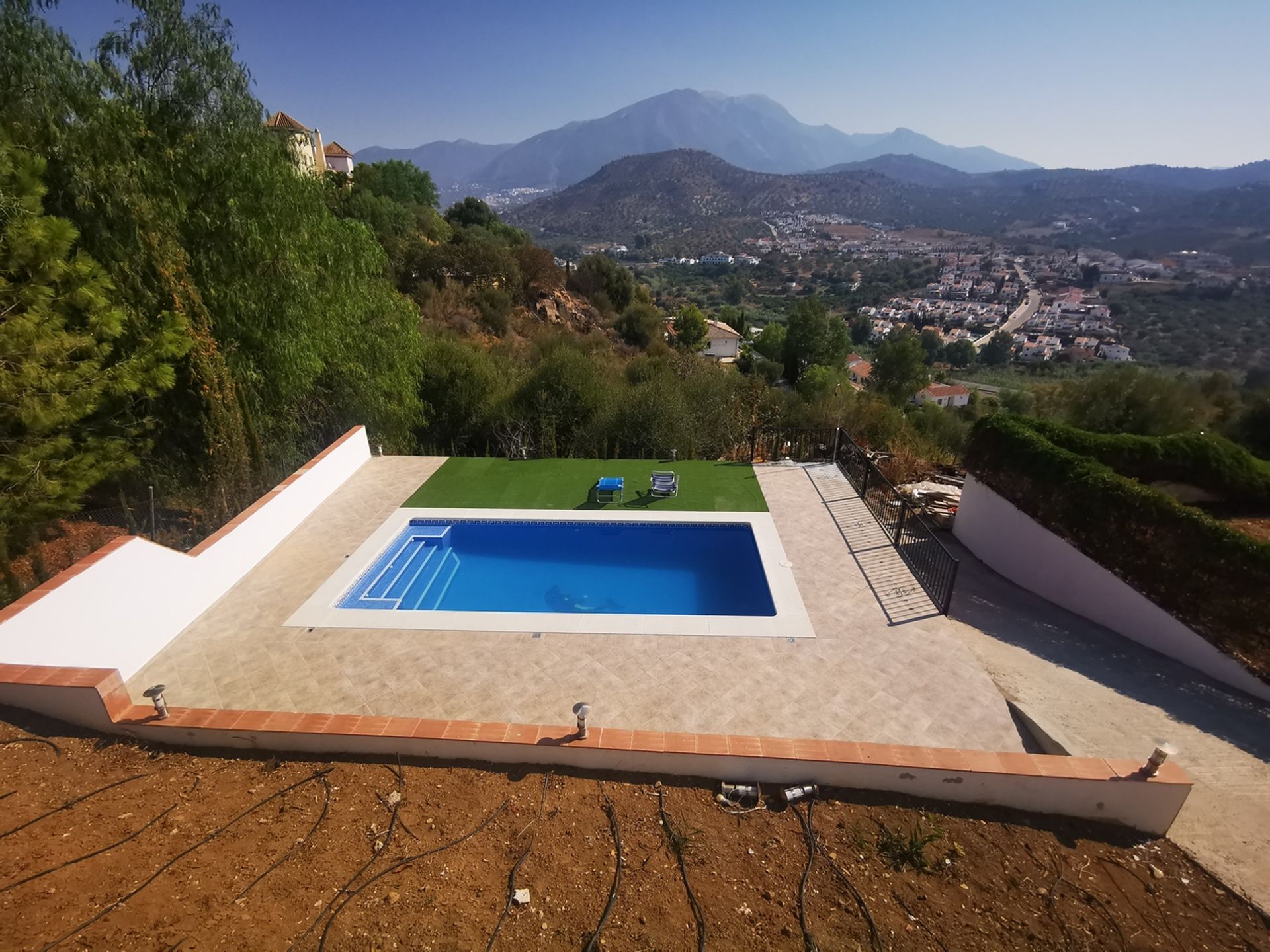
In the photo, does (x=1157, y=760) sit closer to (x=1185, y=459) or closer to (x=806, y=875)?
(x=806, y=875)

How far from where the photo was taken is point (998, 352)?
193 ft

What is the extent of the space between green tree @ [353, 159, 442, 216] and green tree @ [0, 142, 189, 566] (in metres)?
32.3

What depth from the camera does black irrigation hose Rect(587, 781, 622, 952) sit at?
3930 mm

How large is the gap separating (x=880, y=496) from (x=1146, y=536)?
3.80m

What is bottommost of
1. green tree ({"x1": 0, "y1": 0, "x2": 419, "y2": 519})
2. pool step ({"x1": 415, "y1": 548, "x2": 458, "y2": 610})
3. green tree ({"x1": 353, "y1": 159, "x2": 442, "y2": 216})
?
pool step ({"x1": 415, "y1": 548, "x2": 458, "y2": 610})

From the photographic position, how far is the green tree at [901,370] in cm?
3606

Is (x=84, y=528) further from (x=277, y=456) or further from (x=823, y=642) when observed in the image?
(x=823, y=642)

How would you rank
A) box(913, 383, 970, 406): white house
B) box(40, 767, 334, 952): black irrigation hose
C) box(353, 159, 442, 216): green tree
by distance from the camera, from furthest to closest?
1. box(353, 159, 442, 216): green tree
2. box(913, 383, 970, 406): white house
3. box(40, 767, 334, 952): black irrigation hose

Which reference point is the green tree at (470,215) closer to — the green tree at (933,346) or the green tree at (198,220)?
the green tree at (198,220)

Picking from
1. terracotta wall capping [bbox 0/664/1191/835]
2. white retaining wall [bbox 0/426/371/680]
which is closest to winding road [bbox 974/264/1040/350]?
terracotta wall capping [bbox 0/664/1191/835]

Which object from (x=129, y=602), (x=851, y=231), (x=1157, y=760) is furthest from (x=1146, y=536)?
(x=851, y=231)

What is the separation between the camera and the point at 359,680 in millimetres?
6621

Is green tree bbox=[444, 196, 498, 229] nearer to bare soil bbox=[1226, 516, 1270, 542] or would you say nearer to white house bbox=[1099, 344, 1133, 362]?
bare soil bbox=[1226, 516, 1270, 542]

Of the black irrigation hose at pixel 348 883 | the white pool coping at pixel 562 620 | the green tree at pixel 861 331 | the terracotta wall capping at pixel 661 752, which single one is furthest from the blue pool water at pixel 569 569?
the green tree at pixel 861 331
